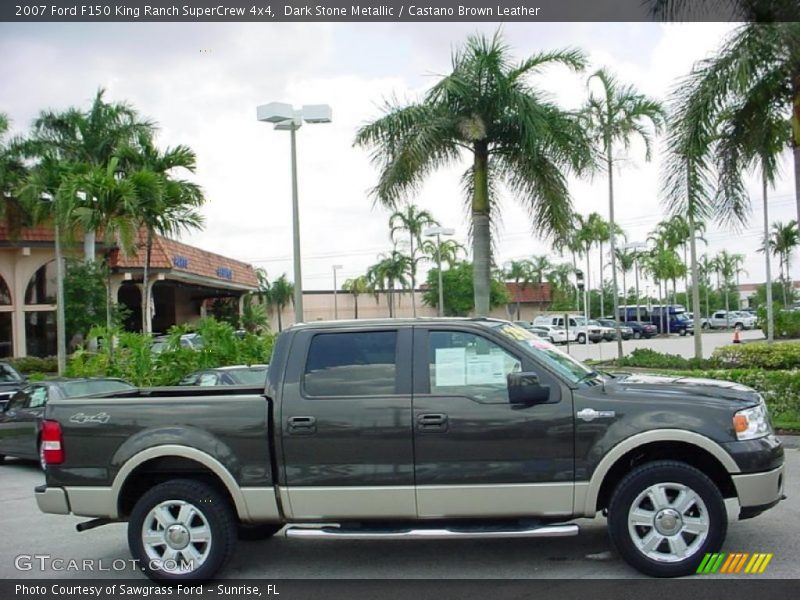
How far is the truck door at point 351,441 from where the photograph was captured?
5621 mm

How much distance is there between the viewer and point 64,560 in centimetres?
664

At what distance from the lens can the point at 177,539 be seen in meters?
5.75

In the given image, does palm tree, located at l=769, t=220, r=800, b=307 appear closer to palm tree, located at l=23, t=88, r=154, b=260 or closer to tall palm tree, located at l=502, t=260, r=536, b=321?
tall palm tree, located at l=502, t=260, r=536, b=321

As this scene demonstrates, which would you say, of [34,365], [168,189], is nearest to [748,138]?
[168,189]

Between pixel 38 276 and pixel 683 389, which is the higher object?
pixel 38 276

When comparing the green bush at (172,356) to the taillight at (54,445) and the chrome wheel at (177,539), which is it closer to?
the taillight at (54,445)

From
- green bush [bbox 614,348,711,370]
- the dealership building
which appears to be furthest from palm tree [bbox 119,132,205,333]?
green bush [bbox 614,348,711,370]

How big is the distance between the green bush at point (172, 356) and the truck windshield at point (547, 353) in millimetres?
11213

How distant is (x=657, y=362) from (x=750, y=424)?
17.1m

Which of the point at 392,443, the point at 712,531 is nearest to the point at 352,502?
the point at 392,443

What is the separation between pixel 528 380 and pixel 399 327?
1058 mm

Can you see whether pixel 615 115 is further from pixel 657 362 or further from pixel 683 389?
pixel 683 389

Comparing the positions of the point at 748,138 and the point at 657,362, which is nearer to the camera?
the point at 748,138

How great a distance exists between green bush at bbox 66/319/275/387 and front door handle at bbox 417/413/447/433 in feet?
37.6
